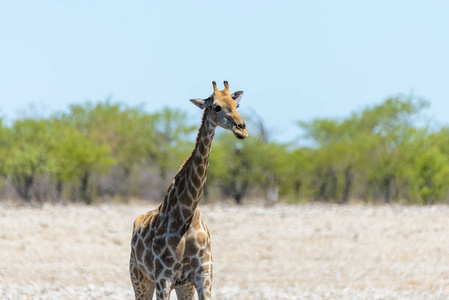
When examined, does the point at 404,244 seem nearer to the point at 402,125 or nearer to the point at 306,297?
the point at 306,297

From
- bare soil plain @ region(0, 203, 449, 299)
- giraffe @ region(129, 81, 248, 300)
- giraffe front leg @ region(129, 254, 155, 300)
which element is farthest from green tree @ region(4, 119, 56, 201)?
giraffe @ region(129, 81, 248, 300)

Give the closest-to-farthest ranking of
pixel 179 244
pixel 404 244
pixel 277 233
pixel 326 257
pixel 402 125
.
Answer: pixel 179 244 → pixel 326 257 → pixel 404 244 → pixel 277 233 → pixel 402 125

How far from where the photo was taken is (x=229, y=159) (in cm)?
4359

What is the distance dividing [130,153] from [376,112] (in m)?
16.9

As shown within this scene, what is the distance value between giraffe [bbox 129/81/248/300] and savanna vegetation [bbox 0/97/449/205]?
102 ft

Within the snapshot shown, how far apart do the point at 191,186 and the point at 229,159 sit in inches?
1449

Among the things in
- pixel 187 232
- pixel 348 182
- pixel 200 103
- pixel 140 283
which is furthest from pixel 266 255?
pixel 348 182

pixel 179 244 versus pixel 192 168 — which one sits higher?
pixel 192 168

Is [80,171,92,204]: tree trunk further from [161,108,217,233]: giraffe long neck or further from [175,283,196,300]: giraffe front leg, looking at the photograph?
[161,108,217,233]: giraffe long neck

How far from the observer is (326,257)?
18.3m

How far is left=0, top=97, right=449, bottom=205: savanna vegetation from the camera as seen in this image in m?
38.3

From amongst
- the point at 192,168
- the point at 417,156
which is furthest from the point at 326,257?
the point at 417,156

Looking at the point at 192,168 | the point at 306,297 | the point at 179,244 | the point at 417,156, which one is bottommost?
the point at 306,297

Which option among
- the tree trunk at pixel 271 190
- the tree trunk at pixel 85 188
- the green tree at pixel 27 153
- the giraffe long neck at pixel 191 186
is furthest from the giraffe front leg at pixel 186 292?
the tree trunk at pixel 85 188
